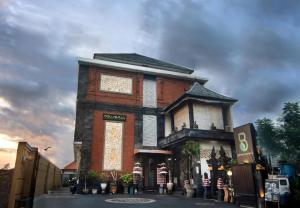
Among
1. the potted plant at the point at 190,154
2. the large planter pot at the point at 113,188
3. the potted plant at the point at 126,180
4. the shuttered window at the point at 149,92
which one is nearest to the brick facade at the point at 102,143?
the potted plant at the point at 126,180

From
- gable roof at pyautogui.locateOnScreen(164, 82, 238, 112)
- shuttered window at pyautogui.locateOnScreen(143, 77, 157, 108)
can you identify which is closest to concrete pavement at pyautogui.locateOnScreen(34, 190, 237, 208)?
gable roof at pyautogui.locateOnScreen(164, 82, 238, 112)

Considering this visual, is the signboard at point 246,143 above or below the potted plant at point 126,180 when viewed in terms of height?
above

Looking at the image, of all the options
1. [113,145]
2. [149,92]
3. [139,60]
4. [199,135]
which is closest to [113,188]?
[113,145]

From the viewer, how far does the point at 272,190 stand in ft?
36.3

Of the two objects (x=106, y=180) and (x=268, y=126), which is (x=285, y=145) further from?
(x=106, y=180)

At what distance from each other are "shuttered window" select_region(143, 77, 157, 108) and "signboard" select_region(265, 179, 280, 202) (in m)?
17.2

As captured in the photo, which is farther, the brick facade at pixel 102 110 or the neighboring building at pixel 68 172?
the neighboring building at pixel 68 172

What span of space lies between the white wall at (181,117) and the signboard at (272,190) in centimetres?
1167

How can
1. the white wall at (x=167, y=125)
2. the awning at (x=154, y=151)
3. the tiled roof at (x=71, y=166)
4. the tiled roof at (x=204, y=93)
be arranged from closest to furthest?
the tiled roof at (x=204, y=93) < the awning at (x=154, y=151) < the white wall at (x=167, y=125) < the tiled roof at (x=71, y=166)

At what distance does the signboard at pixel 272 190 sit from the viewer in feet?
Answer: 35.7

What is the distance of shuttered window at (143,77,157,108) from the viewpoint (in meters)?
27.5

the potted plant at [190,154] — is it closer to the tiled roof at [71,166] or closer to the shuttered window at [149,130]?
the shuttered window at [149,130]

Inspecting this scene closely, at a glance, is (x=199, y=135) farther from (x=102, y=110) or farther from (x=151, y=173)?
(x=102, y=110)

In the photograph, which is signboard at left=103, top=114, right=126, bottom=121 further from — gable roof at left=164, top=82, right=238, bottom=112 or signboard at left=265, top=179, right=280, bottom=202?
signboard at left=265, top=179, right=280, bottom=202
